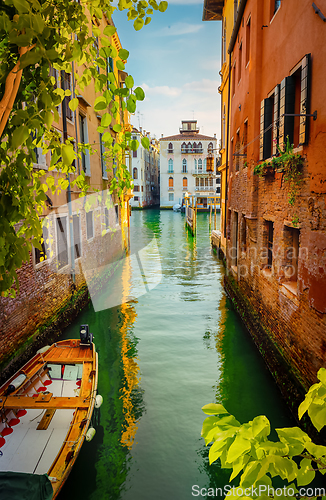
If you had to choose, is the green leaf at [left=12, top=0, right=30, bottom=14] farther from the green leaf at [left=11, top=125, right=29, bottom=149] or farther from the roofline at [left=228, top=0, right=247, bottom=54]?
the roofline at [left=228, top=0, right=247, bottom=54]

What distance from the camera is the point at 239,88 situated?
1027 cm

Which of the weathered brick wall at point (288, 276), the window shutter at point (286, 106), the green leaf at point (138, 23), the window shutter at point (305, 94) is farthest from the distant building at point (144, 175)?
the green leaf at point (138, 23)

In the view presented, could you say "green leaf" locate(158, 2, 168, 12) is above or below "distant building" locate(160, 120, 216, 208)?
below

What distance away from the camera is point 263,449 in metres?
1.29

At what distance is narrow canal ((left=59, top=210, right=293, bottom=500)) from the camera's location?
432 cm

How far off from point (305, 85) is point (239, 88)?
242 inches

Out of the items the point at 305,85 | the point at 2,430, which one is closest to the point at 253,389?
the point at 2,430

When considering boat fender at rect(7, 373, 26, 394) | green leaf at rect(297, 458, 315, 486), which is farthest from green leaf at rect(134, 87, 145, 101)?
boat fender at rect(7, 373, 26, 394)

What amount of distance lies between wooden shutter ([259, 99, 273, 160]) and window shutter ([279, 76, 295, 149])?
1.13 meters

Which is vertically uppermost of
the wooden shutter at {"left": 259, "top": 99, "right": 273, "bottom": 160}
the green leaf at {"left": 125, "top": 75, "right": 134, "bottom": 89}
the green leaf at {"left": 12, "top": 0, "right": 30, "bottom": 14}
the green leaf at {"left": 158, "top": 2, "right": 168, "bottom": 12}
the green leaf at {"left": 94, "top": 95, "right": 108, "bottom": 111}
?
the wooden shutter at {"left": 259, "top": 99, "right": 273, "bottom": 160}

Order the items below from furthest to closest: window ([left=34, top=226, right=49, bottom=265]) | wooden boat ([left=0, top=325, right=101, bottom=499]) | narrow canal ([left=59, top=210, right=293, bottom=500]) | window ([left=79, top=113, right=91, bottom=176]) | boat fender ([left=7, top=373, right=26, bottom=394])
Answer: window ([left=79, top=113, right=91, bottom=176]), window ([left=34, top=226, right=49, bottom=265]), boat fender ([left=7, top=373, right=26, bottom=394]), narrow canal ([left=59, top=210, right=293, bottom=500]), wooden boat ([left=0, top=325, right=101, bottom=499])

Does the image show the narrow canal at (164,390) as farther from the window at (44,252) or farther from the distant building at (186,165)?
the distant building at (186,165)

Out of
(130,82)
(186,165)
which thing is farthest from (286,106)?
(186,165)

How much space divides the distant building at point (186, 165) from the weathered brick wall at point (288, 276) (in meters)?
43.5
